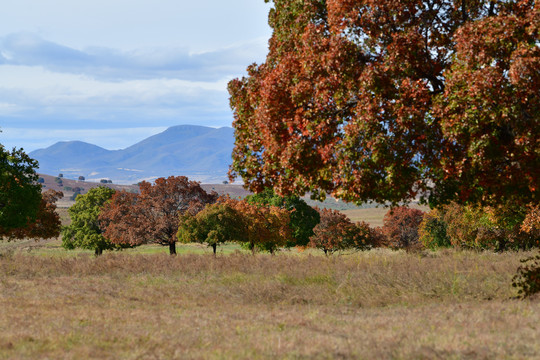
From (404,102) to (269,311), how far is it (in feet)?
21.0

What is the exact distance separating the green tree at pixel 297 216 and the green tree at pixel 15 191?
34849 mm

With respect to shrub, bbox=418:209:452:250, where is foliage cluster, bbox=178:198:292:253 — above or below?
above

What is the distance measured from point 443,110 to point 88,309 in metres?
10.5

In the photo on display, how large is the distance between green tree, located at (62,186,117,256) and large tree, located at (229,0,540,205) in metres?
44.5

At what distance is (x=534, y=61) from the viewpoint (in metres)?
11.4

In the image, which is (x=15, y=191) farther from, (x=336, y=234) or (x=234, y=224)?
(x=336, y=234)

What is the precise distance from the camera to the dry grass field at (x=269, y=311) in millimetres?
9414

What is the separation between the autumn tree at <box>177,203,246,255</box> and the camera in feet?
150

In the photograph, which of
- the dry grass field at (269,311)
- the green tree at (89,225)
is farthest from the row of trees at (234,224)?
the dry grass field at (269,311)

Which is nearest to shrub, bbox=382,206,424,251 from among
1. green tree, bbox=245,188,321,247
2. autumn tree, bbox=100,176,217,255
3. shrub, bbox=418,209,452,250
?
shrub, bbox=418,209,452,250

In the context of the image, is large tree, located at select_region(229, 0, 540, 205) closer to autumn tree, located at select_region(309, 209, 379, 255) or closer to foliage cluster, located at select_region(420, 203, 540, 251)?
foliage cluster, located at select_region(420, 203, 540, 251)

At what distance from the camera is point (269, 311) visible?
45.6ft

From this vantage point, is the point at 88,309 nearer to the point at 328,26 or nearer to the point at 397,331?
the point at 397,331

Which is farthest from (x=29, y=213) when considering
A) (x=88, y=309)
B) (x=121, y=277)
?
(x=88, y=309)
